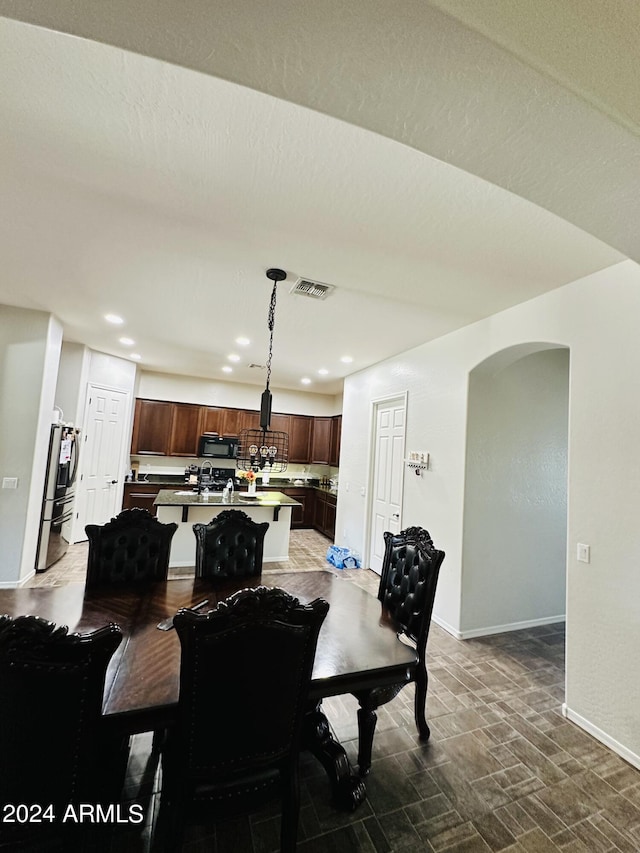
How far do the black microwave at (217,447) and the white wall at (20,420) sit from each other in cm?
316

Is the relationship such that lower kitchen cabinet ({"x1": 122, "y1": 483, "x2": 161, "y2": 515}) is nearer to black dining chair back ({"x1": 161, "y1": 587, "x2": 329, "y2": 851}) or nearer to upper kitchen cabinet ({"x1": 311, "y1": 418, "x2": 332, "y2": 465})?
upper kitchen cabinet ({"x1": 311, "y1": 418, "x2": 332, "y2": 465})

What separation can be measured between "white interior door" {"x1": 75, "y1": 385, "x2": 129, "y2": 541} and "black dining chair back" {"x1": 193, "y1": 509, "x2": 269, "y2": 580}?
3764 millimetres

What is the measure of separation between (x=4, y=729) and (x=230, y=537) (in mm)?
1540

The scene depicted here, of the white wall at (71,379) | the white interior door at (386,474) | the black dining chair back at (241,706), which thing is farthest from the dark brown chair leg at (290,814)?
the white wall at (71,379)

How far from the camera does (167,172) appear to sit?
1.75 m

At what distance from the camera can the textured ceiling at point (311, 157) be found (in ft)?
2.88

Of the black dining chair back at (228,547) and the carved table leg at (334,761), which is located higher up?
the black dining chair back at (228,547)

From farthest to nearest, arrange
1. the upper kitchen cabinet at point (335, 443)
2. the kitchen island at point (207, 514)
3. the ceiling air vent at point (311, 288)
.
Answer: the upper kitchen cabinet at point (335, 443), the kitchen island at point (207, 514), the ceiling air vent at point (311, 288)

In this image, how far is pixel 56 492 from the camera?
14.2 feet

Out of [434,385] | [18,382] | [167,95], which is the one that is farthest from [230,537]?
[18,382]

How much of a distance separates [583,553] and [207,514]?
400 cm

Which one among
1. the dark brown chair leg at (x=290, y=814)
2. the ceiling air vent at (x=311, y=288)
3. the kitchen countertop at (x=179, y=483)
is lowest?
the dark brown chair leg at (x=290, y=814)

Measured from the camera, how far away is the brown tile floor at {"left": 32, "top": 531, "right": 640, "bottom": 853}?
1.51 metres

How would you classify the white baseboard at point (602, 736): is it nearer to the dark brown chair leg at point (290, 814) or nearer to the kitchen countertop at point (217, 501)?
the dark brown chair leg at point (290, 814)
